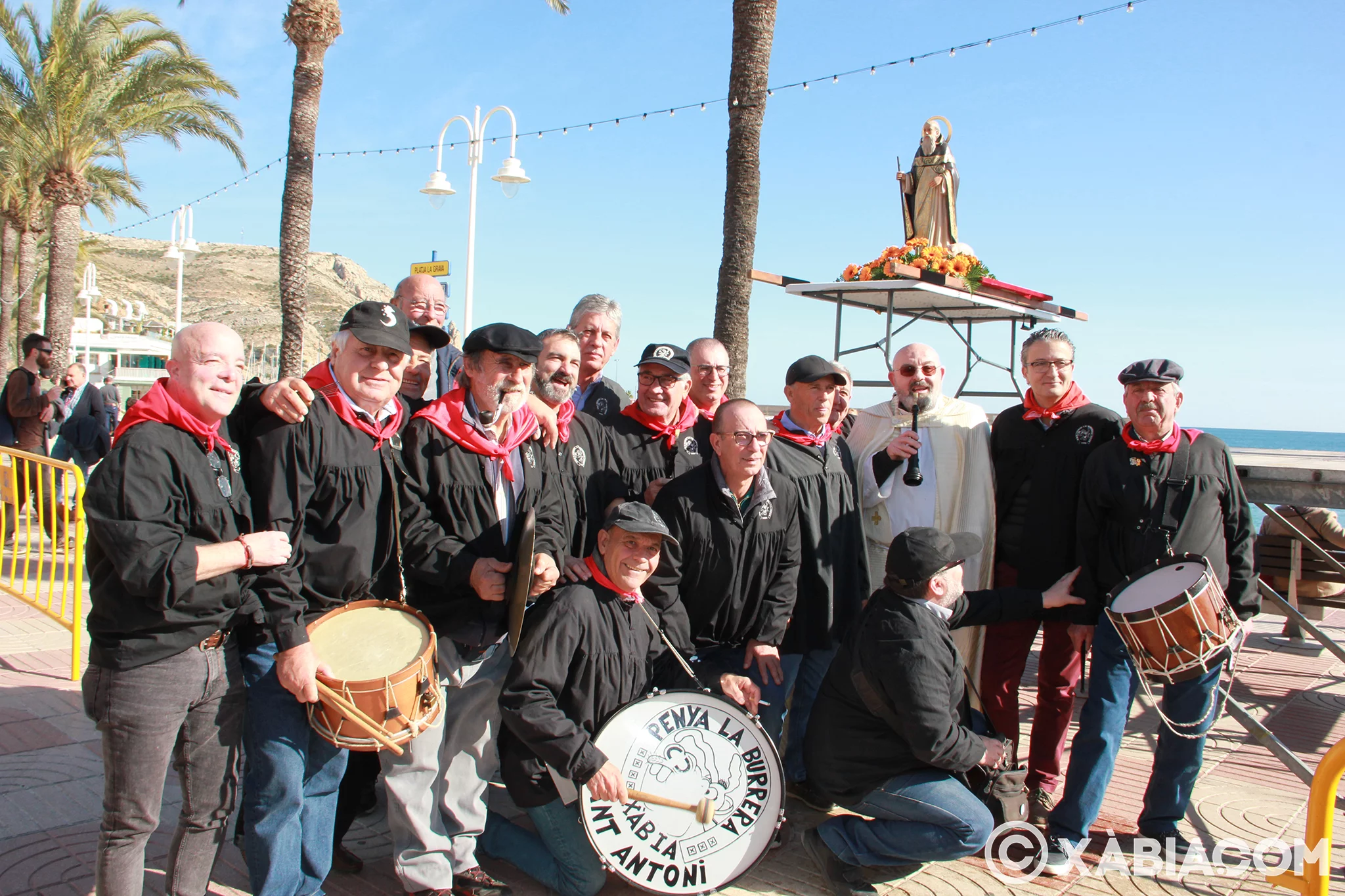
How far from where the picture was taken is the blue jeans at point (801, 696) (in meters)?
4.57

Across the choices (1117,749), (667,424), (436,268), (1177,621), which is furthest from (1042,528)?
(436,268)

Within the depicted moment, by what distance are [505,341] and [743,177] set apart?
5.75m

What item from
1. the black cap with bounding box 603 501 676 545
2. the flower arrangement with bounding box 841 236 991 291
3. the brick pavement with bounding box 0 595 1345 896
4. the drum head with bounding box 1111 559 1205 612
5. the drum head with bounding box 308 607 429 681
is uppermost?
the flower arrangement with bounding box 841 236 991 291

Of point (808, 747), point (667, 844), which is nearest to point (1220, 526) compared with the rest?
point (808, 747)

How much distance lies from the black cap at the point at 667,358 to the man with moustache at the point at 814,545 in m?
0.57

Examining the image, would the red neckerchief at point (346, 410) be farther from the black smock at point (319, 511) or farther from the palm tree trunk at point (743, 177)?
the palm tree trunk at point (743, 177)

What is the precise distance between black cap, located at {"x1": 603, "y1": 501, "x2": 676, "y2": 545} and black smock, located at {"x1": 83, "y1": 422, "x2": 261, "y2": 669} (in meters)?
1.29

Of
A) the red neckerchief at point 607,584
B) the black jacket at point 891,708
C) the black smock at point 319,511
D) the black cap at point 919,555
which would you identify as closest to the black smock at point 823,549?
the black jacket at point 891,708

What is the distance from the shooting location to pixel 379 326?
320cm

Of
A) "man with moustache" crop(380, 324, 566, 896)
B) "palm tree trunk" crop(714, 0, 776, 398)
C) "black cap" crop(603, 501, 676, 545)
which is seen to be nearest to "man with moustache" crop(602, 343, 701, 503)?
"black cap" crop(603, 501, 676, 545)

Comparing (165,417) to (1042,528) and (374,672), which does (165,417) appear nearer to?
Result: (374,672)

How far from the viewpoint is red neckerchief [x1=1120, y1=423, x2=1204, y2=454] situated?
159 inches

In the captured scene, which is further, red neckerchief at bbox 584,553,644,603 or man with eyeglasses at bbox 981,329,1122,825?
man with eyeglasses at bbox 981,329,1122,825

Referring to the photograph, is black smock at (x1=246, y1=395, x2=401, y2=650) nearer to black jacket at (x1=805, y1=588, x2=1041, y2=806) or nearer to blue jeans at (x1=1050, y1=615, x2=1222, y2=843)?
black jacket at (x1=805, y1=588, x2=1041, y2=806)
